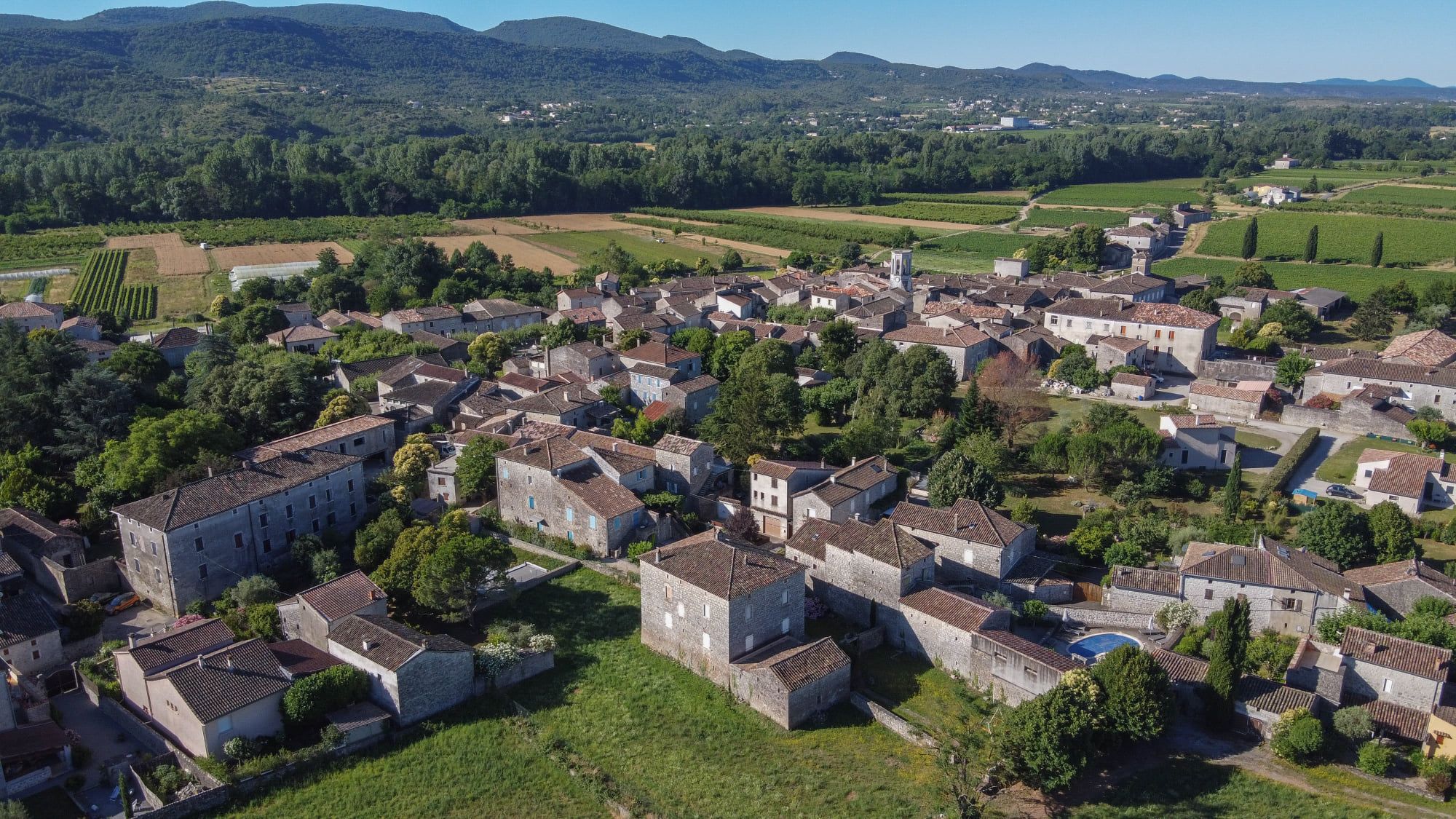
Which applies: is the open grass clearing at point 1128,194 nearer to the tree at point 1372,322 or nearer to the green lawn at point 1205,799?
the tree at point 1372,322

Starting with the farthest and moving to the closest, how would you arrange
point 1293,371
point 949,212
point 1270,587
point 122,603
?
point 949,212 < point 1293,371 < point 122,603 < point 1270,587

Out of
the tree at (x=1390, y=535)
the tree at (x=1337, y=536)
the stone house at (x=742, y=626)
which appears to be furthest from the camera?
the tree at (x=1390, y=535)

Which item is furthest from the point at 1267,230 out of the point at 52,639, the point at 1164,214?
the point at 52,639

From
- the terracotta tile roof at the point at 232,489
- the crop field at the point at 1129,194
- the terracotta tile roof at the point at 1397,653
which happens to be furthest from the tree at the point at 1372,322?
the crop field at the point at 1129,194

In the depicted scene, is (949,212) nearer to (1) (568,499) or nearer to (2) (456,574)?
(1) (568,499)

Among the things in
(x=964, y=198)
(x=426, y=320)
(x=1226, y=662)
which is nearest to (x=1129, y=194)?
(x=964, y=198)
